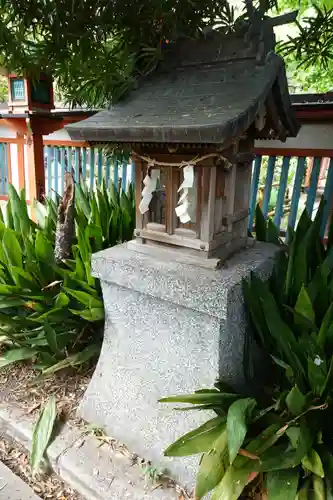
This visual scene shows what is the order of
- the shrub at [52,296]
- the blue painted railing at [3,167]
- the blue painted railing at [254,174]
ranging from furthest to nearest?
1. the blue painted railing at [3,167]
2. the blue painted railing at [254,174]
3. the shrub at [52,296]

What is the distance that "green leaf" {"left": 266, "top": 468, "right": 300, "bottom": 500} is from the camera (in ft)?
4.25

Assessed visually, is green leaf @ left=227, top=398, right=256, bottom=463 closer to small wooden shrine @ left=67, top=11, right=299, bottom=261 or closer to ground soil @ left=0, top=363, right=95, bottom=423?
small wooden shrine @ left=67, top=11, right=299, bottom=261

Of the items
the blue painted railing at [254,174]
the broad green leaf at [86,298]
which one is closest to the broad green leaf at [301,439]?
the broad green leaf at [86,298]

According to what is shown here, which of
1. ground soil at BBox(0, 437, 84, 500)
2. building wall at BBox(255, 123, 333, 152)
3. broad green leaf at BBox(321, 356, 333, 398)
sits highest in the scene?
building wall at BBox(255, 123, 333, 152)

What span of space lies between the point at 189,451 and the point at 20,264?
141 cm

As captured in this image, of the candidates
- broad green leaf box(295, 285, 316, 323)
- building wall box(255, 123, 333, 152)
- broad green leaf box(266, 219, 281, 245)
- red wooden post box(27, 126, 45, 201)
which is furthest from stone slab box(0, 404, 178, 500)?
building wall box(255, 123, 333, 152)

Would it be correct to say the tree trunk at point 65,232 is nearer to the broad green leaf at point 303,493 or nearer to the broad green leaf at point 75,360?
the broad green leaf at point 75,360

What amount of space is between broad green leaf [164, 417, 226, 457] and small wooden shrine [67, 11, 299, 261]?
69cm

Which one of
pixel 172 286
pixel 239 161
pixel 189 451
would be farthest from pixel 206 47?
pixel 189 451

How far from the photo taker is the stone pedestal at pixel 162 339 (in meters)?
1.58

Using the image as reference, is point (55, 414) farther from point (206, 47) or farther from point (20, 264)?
point (206, 47)

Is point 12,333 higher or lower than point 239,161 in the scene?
lower

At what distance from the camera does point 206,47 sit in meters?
1.71

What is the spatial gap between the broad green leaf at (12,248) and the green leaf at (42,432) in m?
0.80
